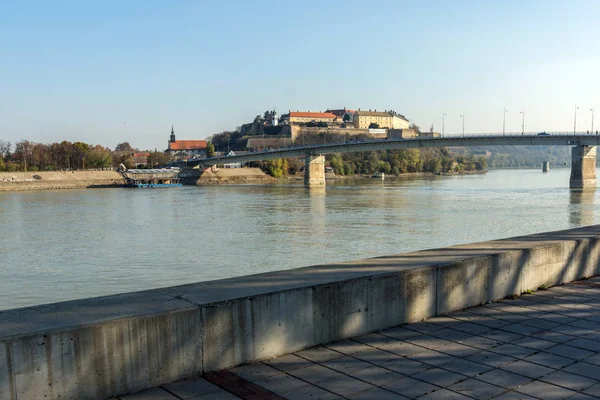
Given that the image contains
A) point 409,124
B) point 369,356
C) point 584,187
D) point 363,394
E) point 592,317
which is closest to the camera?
point 363,394

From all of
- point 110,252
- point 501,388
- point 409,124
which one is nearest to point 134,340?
point 501,388

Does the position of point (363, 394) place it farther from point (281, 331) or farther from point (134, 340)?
point (134, 340)

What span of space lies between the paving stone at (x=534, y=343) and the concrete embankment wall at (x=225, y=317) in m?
0.74

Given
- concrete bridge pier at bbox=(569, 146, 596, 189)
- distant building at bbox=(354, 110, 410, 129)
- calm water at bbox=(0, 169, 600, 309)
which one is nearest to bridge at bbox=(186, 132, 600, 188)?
concrete bridge pier at bbox=(569, 146, 596, 189)

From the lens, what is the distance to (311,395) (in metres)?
3.01

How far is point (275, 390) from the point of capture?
3.08 meters

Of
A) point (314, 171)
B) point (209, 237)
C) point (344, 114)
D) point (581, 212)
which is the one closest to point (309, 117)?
point (344, 114)

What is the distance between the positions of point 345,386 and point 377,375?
25cm

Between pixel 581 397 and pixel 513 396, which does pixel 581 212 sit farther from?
pixel 513 396

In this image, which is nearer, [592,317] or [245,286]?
[245,286]

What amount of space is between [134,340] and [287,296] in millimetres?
1028

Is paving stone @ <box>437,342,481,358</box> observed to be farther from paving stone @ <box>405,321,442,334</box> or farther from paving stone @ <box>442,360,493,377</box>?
paving stone @ <box>405,321,442,334</box>

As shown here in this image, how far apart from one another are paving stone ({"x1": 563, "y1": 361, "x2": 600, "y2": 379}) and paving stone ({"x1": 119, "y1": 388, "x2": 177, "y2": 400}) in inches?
91.1

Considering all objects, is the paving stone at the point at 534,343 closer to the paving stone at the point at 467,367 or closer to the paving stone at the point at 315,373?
the paving stone at the point at 467,367
